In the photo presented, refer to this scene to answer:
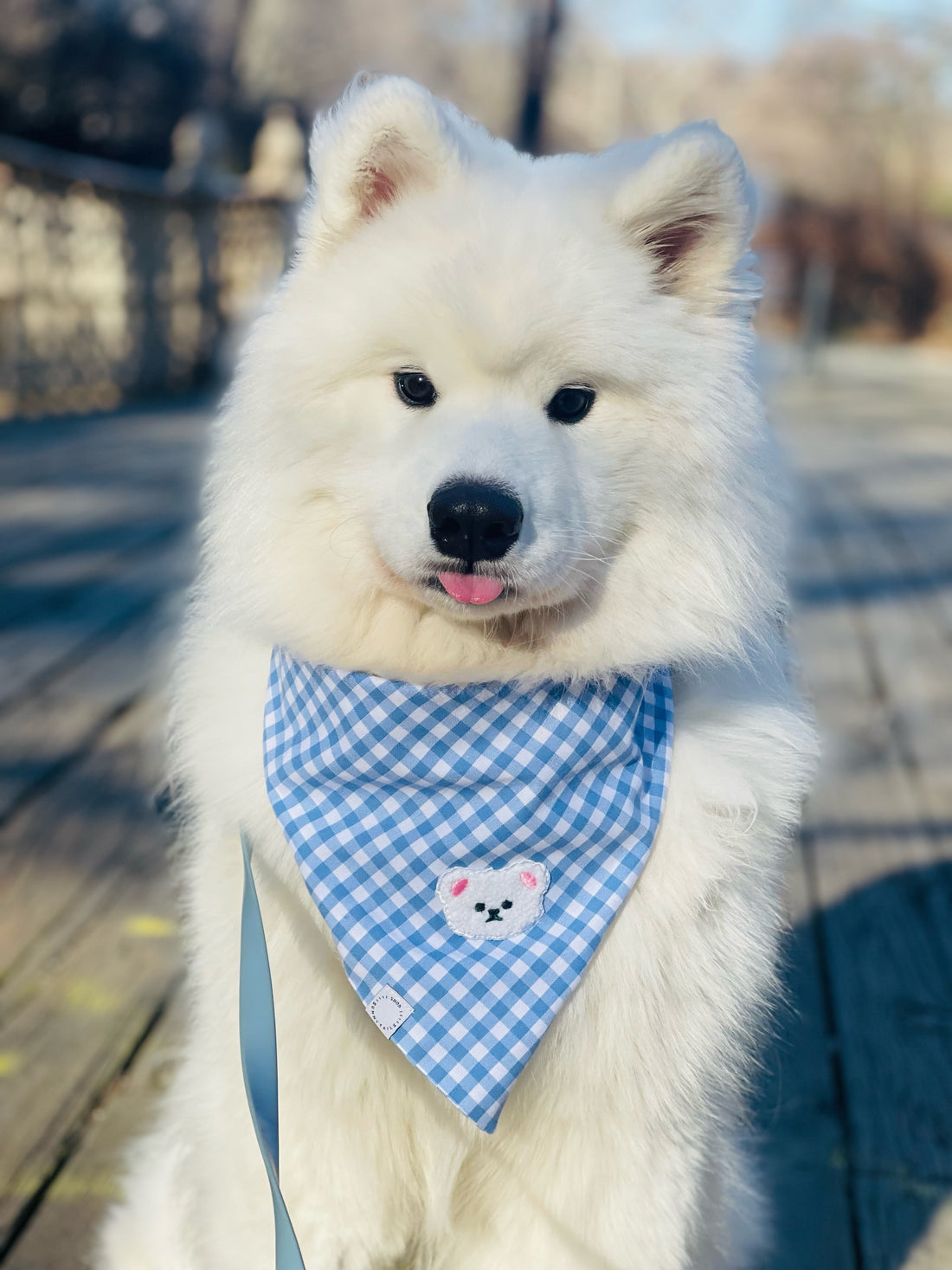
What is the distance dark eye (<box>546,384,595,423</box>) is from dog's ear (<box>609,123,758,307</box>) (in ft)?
0.64

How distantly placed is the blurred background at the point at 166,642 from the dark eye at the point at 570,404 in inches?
12.6

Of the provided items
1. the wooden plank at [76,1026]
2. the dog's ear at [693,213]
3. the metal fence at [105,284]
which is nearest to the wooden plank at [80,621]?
the wooden plank at [76,1026]

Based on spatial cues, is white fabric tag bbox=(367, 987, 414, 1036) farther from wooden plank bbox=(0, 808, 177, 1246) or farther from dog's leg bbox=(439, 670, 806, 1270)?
wooden plank bbox=(0, 808, 177, 1246)

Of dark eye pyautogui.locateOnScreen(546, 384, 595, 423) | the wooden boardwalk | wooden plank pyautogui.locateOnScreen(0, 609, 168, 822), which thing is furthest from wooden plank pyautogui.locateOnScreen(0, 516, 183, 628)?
dark eye pyautogui.locateOnScreen(546, 384, 595, 423)

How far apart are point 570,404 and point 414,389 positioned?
20cm

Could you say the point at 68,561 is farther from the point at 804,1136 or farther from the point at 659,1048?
the point at 659,1048

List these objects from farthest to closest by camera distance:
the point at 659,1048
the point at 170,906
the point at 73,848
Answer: the point at 73,848 < the point at 170,906 < the point at 659,1048

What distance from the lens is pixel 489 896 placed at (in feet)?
5.24

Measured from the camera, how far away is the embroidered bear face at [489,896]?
1588mm

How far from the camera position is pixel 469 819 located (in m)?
1.58

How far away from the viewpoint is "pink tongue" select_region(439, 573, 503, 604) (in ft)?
4.71

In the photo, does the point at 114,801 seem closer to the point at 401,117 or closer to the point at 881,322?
the point at 401,117

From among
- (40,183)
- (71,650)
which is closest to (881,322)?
(40,183)

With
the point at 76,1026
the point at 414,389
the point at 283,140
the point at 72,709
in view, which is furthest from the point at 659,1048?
the point at 283,140
